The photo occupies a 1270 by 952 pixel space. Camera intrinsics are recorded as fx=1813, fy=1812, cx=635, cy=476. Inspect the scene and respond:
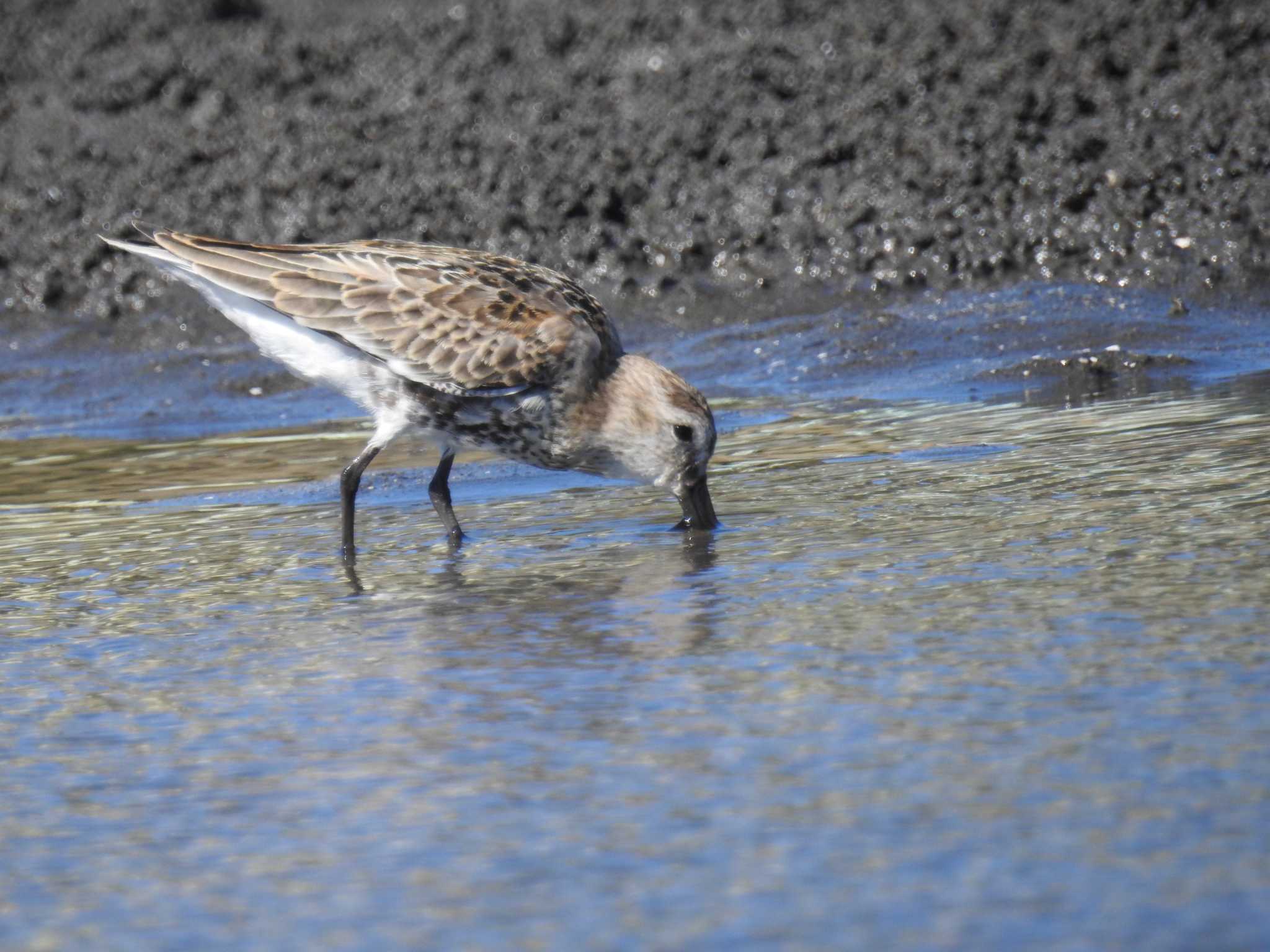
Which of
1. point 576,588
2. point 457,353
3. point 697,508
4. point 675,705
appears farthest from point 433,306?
point 675,705

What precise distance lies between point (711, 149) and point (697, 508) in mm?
4735

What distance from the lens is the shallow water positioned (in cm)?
337

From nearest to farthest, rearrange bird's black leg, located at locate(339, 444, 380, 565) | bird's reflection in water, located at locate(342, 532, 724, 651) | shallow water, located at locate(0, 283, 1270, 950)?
shallow water, located at locate(0, 283, 1270, 950) → bird's reflection in water, located at locate(342, 532, 724, 651) → bird's black leg, located at locate(339, 444, 380, 565)

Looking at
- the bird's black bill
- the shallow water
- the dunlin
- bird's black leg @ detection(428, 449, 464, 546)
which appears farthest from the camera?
the dunlin

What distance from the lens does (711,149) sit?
10.8m

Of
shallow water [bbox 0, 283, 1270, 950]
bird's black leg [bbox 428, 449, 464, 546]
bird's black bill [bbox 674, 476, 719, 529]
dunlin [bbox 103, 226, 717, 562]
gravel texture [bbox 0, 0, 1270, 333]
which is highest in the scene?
gravel texture [bbox 0, 0, 1270, 333]

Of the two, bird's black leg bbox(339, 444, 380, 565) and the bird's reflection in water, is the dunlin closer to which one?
bird's black leg bbox(339, 444, 380, 565)

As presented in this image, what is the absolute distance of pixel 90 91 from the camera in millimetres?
12492

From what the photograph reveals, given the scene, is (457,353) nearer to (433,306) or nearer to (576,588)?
(433,306)

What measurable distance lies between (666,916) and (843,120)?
8.04 metres

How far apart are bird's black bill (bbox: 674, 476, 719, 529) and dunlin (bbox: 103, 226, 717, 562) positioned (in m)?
0.15

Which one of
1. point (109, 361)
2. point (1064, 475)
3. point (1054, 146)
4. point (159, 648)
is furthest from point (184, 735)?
point (1054, 146)

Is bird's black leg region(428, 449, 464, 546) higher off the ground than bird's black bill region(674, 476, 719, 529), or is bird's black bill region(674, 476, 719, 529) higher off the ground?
bird's black leg region(428, 449, 464, 546)

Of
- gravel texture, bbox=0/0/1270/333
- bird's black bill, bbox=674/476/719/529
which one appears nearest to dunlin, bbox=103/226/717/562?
bird's black bill, bbox=674/476/719/529
